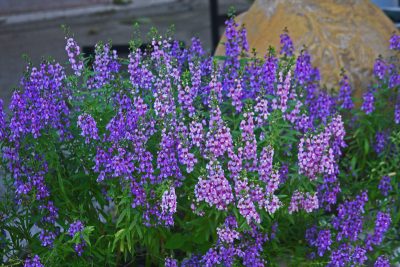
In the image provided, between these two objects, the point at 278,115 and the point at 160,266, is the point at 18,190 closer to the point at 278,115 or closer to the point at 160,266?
the point at 160,266

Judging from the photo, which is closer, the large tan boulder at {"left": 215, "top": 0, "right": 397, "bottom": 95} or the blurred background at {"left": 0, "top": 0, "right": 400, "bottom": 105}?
the large tan boulder at {"left": 215, "top": 0, "right": 397, "bottom": 95}

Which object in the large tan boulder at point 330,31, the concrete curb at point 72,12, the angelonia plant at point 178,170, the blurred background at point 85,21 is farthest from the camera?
the concrete curb at point 72,12

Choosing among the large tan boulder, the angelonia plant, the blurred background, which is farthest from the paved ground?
the angelonia plant

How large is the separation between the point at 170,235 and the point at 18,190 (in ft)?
3.28

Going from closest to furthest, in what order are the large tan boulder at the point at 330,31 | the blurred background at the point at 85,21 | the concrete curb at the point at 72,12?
the large tan boulder at the point at 330,31, the blurred background at the point at 85,21, the concrete curb at the point at 72,12

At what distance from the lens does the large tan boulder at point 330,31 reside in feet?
23.0

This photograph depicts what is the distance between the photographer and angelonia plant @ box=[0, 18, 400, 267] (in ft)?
14.9

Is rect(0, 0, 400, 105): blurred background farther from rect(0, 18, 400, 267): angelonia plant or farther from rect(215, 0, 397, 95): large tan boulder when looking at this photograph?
rect(0, 18, 400, 267): angelonia plant

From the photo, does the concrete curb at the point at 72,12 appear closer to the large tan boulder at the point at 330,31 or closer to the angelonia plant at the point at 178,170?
the large tan boulder at the point at 330,31

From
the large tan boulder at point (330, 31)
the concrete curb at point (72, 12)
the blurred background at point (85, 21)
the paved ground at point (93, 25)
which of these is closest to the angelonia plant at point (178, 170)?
the large tan boulder at point (330, 31)

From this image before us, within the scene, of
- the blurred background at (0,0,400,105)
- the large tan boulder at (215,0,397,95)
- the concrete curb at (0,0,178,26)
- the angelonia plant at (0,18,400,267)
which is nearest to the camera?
the angelonia plant at (0,18,400,267)

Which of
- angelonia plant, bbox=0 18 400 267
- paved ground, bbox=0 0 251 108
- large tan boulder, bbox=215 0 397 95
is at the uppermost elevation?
paved ground, bbox=0 0 251 108

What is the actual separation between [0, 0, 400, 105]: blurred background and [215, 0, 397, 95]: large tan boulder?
18.6ft

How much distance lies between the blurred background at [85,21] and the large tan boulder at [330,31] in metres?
5.67
